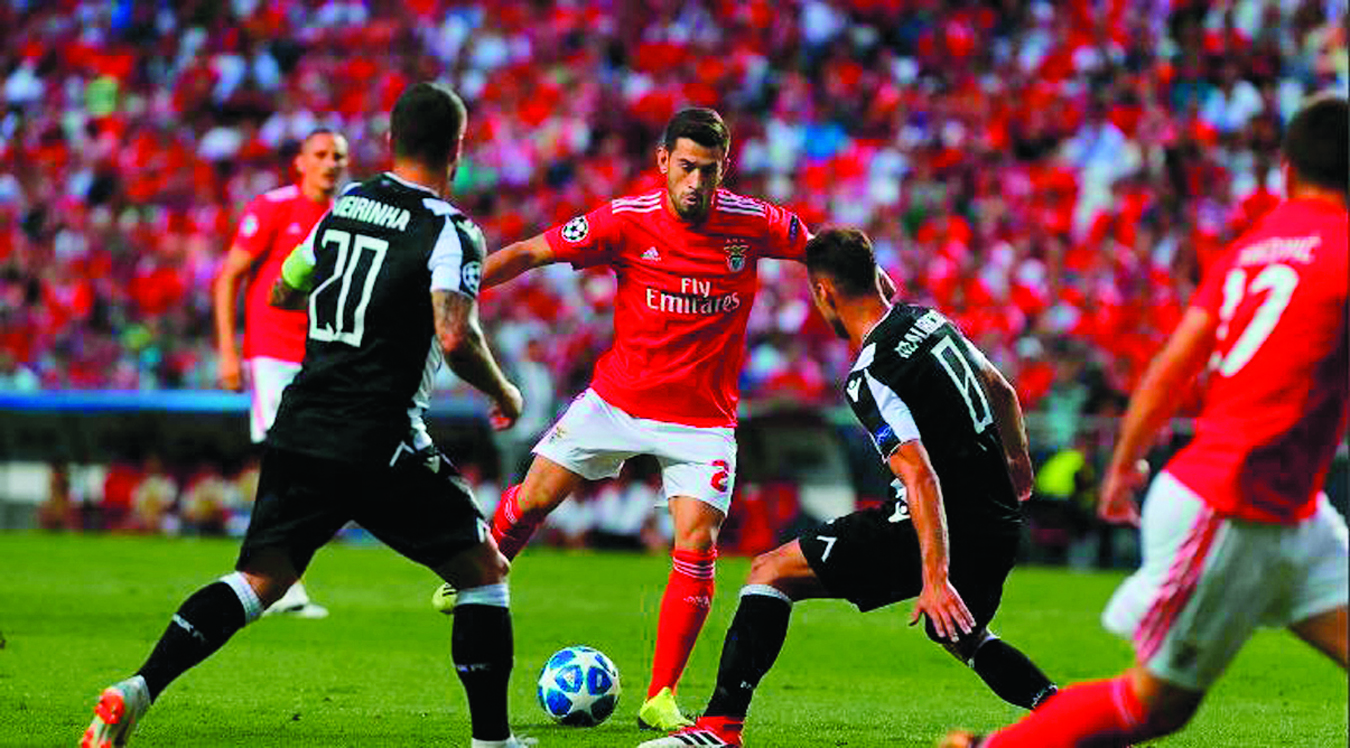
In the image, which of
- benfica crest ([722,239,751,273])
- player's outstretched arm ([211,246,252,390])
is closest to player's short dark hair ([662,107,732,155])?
benfica crest ([722,239,751,273])

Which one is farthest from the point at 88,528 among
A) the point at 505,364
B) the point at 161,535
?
the point at 505,364

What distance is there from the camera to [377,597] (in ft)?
46.9

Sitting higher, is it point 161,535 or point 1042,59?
point 1042,59

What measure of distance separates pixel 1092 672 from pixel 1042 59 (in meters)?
14.6

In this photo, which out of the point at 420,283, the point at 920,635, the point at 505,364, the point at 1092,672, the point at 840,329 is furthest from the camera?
the point at 505,364

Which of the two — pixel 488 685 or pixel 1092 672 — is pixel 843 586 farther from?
pixel 1092 672

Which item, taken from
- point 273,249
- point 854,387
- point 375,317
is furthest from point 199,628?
point 273,249

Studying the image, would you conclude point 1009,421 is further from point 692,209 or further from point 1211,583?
point 1211,583

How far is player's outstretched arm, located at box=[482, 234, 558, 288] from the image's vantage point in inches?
344

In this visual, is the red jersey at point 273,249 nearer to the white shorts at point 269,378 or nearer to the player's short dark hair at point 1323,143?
the white shorts at point 269,378

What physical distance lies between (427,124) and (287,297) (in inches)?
37.7

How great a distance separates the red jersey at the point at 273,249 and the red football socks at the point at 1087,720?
701 cm

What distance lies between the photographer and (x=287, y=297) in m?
7.26

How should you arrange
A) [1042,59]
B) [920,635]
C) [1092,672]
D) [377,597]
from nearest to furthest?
[1092,672], [920,635], [377,597], [1042,59]
